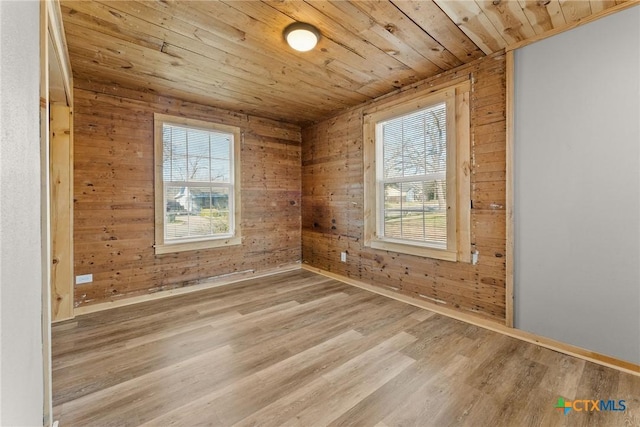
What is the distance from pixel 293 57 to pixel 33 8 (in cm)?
193

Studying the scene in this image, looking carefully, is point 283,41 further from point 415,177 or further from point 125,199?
point 125,199

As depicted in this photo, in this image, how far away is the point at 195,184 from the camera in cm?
381

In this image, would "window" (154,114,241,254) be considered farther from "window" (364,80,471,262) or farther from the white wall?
the white wall

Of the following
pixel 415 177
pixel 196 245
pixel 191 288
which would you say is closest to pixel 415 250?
pixel 415 177

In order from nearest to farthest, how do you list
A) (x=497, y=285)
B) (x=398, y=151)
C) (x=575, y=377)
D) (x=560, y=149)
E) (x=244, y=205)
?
(x=575, y=377)
(x=560, y=149)
(x=497, y=285)
(x=398, y=151)
(x=244, y=205)

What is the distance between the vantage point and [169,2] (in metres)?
1.91

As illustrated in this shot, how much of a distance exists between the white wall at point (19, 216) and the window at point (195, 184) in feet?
8.52

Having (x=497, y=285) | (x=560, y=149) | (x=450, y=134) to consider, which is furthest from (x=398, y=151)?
(x=497, y=285)

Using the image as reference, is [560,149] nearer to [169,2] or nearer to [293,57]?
[293,57]

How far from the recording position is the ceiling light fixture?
2.15m

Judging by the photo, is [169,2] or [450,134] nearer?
[169,2]

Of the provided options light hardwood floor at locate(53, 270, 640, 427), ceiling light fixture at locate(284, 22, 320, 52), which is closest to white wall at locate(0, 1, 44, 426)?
light hardwood floor at locate(53, 270, 640, 427)

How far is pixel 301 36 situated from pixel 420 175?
1899 millimetres

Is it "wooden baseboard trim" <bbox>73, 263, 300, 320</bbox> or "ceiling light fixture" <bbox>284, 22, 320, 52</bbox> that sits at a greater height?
"ceiling light fixture" <bbox>284, 22, 320, 52</bbox>
